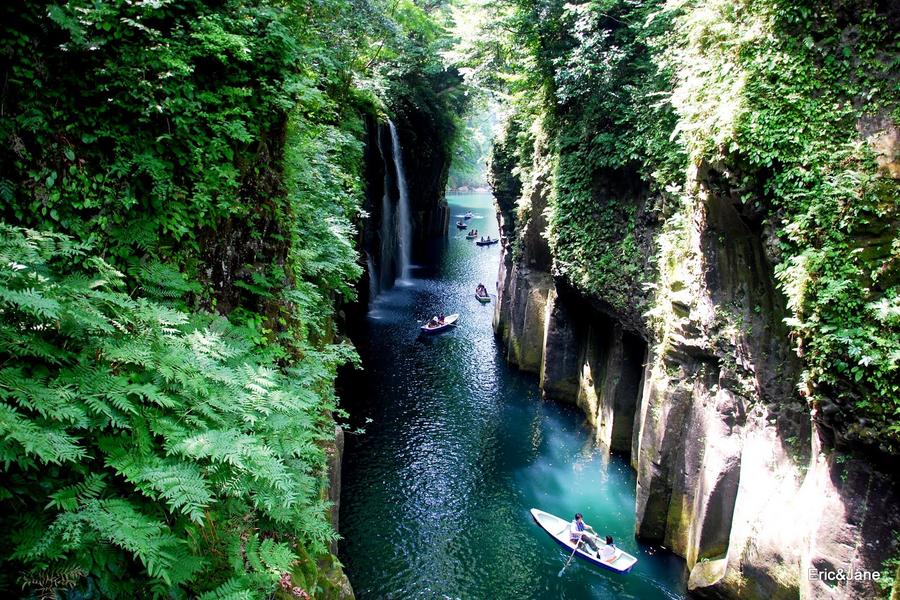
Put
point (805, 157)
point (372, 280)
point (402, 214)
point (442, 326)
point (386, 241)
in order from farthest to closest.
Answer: point (402, 214), point (386, 241), point (372, 280), point (442, 326), point (805, 157)

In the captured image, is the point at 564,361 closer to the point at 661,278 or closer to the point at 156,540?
the point at 661,278

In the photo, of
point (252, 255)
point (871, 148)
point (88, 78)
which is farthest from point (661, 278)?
point (88, 78)

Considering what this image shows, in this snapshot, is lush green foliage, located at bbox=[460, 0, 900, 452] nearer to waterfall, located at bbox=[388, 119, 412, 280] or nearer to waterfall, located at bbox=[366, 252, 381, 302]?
waterfall, located at bbox=[366, 252, 381, 302]

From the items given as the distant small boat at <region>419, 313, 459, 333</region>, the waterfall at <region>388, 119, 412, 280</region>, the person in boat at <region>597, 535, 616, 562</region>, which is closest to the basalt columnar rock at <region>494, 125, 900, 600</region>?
the person in boat at <region>597, 535, 616, 562</region>

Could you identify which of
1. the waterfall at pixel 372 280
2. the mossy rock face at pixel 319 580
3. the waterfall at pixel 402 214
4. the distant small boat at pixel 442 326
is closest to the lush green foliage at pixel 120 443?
the mossy rock face at pixel 319 580

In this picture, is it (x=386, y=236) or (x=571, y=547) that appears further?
(x=386, y=236)

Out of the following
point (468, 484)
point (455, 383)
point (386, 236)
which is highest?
point (386, 236)

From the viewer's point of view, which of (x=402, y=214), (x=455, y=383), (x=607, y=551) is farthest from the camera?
(x=402, y=214)

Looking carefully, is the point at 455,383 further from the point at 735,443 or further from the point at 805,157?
the point at 805,157

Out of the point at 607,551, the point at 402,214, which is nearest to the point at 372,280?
the point at 402,214
